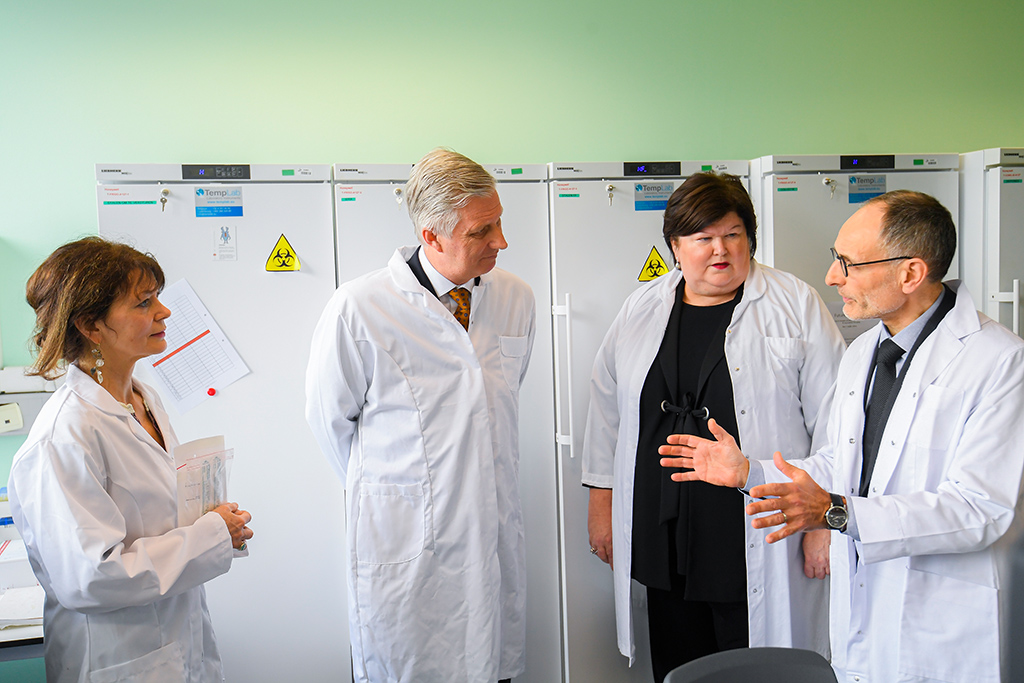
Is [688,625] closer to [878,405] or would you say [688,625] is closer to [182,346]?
[878,405]

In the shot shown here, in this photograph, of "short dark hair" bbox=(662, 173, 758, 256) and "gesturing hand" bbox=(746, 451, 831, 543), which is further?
"short dark hair" bbox=(662, 173, 758, 256)

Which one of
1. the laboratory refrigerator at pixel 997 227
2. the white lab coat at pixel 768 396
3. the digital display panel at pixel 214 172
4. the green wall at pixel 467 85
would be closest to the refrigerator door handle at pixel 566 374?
the white lab coat at pixel 768 396

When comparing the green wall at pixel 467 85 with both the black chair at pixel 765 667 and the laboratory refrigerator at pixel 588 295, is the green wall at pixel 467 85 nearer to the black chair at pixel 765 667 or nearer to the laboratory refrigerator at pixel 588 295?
the laboratory refrigerator at pixel 588 295

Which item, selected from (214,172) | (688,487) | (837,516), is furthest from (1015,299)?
(214,172)

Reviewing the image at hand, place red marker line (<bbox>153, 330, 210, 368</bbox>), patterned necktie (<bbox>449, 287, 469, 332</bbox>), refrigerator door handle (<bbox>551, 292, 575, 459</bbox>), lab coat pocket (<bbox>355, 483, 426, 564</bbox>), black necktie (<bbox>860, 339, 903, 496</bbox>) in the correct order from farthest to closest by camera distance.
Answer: refrigerator door handle (<bbox>551, 292, 575, 459</bbox>)
red marker line (<bbox>153, 330, 210, 368</bbox>)
patterned necktie (<bbox>449, 287, 469, 332</bbox>)
lab coat pocket (<bbox>355, 483, 426, 564</bbox>)
black necktie (<bbox>860, 339, 903, 496</bbox>)

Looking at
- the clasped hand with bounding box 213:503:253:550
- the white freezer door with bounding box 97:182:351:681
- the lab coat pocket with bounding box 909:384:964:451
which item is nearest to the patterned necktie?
the white freezer door with bounding box 97:182:351:681

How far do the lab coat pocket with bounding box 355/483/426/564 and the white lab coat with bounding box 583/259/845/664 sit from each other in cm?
68

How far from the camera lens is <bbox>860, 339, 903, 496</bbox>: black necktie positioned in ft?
5.19

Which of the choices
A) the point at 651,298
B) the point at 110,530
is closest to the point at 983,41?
the point at 651,298

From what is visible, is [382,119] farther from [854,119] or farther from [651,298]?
[854,119]

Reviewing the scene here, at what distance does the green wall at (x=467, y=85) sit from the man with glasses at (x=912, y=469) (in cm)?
176

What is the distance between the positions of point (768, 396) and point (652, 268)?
25.6 inches

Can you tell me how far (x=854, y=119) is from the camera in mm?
3277

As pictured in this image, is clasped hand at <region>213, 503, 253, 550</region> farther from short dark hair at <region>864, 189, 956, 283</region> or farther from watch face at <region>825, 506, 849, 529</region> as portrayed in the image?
short dark hair at <region>864, 189, 956, 283</region>
